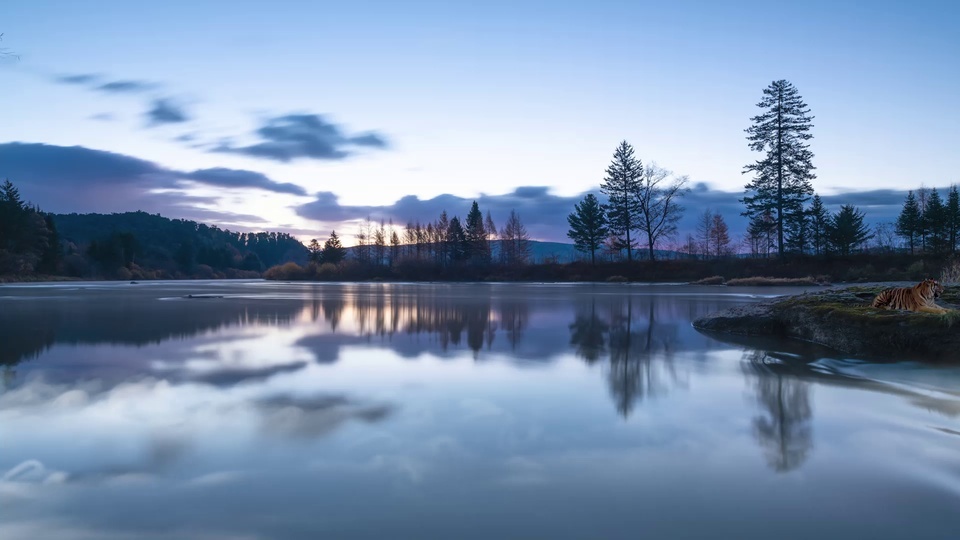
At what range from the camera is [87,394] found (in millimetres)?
4840

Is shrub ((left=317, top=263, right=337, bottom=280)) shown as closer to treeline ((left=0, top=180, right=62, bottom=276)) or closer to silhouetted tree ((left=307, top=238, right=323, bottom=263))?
silhouetted tree ((left=307, top=238, right=323, bottom=263))

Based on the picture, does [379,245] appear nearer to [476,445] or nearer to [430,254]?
[430,254]

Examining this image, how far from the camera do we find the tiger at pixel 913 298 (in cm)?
730

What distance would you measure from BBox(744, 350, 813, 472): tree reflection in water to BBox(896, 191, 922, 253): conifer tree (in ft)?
182

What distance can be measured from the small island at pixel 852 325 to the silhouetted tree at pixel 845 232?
42.1 m

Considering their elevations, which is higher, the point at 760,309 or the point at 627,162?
the point at 627,162

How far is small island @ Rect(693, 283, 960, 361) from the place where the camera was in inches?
260

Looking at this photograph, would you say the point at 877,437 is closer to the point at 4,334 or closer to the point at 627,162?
the point at 4,334

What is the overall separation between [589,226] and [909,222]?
27.5 m

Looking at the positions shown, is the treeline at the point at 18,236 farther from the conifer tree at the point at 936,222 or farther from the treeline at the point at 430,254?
the conifer tree at the point at 936,222

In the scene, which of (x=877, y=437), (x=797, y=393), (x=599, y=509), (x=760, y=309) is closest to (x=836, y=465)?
(x=877, y=437)

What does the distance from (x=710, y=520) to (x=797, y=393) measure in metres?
2.94

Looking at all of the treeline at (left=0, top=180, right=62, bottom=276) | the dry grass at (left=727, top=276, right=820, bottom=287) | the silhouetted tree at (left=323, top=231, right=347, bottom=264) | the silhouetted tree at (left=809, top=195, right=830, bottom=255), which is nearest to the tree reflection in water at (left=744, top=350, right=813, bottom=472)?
the dry grass at (left=727, top=276, right=820, bottom=287)

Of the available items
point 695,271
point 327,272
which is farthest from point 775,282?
point 327,272
